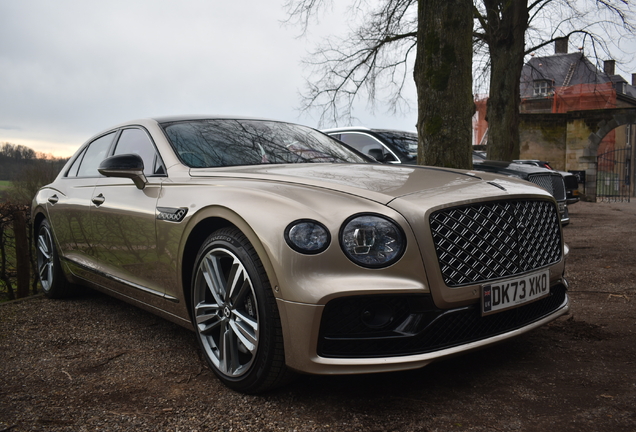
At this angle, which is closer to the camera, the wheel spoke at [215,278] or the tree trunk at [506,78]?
the wheel spoke at [215,278]

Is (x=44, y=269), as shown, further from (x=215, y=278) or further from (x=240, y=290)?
(x=240, y=290)

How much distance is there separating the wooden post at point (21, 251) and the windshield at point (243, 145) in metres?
3.16

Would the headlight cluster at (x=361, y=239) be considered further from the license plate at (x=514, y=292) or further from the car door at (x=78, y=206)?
the car door at (x=78, y=206)

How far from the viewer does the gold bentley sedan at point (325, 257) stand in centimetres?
226

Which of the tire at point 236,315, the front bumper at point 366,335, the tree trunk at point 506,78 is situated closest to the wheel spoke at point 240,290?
the tire at point 236,315

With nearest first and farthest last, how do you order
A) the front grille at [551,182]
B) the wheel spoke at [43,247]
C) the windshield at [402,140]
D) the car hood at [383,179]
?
the car hood at [383,179]
the wheel spoke at [43,247]
the windshield at [402,140]
the front grille at [551,182]

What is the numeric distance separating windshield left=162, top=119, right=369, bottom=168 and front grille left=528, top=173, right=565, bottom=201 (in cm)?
540

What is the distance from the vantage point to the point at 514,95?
13344 mm

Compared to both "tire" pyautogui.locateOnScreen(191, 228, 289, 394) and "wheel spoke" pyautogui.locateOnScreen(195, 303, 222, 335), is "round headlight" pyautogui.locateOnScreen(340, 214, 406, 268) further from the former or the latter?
"wheel spoke" pyautogui.locateOnScreen(195, 303, 222, 335)

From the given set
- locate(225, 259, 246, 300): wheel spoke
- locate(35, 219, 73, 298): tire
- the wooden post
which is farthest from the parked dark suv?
locate(225, 259, 246, 300): wheel spoke

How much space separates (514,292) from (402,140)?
607cm

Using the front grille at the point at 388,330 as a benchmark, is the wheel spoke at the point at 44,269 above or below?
below

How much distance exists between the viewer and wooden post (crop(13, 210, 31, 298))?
19.3ft

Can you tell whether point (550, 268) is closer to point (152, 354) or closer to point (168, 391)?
point (168, 391)
